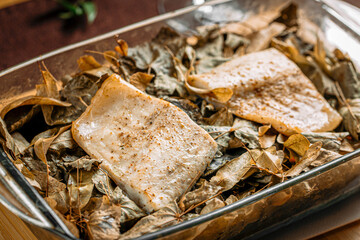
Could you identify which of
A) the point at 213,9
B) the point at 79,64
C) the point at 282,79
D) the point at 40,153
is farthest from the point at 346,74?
the point at 40,153

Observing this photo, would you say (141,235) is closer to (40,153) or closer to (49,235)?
(49,235)

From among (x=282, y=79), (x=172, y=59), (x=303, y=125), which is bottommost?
(x=303, y=125)

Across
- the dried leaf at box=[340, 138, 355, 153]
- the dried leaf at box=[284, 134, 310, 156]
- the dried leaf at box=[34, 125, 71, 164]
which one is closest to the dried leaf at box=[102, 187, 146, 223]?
the dried leaf at box=[34, 125, 71, 164]

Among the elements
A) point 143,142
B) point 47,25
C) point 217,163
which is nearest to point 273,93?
point 217,163

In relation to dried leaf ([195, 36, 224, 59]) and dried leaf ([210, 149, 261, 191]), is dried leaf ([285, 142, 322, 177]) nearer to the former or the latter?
dried leaf ([210, 149, 261, 191])

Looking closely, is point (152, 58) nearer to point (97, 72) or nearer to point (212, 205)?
point (97, 72)
